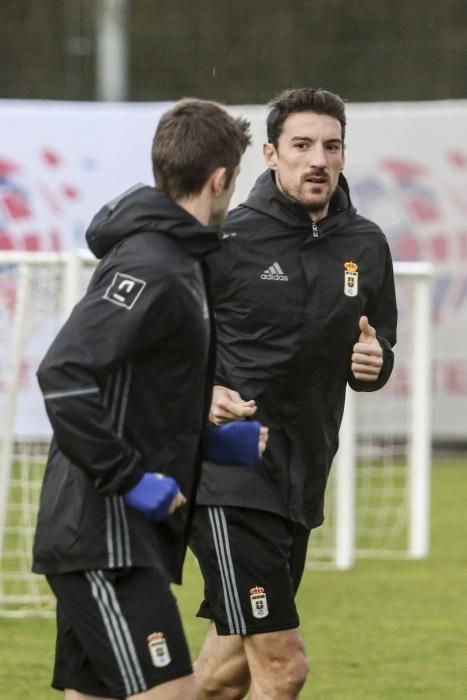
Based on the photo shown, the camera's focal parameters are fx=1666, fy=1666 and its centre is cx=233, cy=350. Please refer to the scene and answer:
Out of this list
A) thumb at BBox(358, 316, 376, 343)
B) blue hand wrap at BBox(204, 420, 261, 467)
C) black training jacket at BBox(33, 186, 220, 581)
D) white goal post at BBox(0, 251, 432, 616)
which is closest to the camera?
black training jacket at BBox(33, 186, 220, 581)

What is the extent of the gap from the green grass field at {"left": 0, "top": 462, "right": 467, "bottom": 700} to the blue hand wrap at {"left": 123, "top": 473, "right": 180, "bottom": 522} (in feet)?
10.2

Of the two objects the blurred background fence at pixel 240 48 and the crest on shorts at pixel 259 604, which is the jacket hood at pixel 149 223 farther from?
the blurred background fence at pixel 240 48

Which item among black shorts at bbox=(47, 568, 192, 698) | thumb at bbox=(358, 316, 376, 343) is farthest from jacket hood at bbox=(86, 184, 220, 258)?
thumb at bbox=(358, 316, 376, 343)

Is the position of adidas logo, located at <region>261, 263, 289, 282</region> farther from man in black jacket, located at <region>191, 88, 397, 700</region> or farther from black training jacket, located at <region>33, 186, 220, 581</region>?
black training jacket, located at <region>33, 186, 220, 581</region>

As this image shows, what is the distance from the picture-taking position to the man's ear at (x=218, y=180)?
162 inches

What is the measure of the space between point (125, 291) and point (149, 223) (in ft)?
0.69

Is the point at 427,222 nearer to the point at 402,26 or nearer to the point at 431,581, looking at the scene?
the point at 402,26

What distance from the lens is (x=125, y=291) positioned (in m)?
3.95

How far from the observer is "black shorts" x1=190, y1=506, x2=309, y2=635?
17.1ft

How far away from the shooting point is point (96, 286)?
4.02 meters

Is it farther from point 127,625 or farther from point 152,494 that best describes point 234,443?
point 127,625

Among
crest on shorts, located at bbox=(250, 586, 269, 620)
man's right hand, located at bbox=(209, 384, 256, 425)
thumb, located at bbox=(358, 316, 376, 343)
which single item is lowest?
crest on shorts, located at bbox=(250, 586, 269, 620)

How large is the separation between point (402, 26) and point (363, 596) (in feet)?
40.4

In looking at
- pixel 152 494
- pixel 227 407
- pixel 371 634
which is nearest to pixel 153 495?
pixel 152 494
